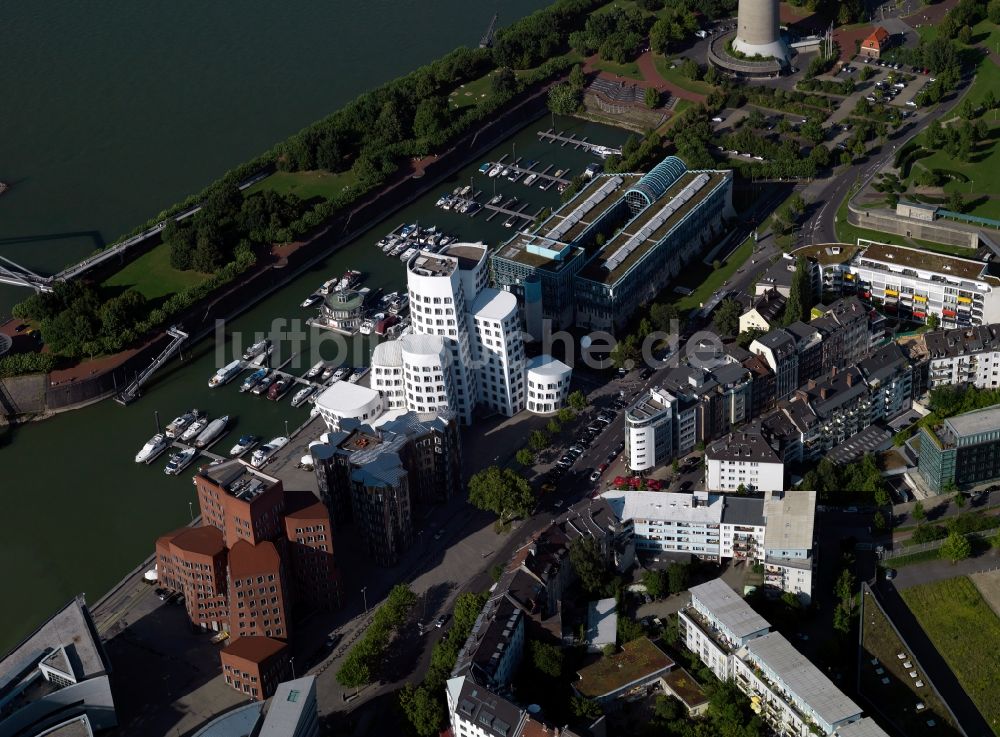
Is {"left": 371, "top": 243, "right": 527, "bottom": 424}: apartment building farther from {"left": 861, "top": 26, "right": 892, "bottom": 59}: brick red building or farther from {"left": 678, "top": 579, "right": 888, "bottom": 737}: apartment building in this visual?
{"left": 861, "top": 26, "right": 892, "bottom": 59}: brick red building

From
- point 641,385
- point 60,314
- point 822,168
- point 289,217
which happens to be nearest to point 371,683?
point 641,385

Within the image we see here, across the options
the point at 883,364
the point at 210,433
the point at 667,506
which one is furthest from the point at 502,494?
the point at 883,364

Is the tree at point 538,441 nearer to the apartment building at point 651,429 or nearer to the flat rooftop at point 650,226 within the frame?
the apartment building at point 651,429

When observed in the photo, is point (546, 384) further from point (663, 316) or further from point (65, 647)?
point (65, 647)

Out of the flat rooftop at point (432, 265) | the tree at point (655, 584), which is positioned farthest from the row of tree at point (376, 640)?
the flat rooftop at point (432, 265)

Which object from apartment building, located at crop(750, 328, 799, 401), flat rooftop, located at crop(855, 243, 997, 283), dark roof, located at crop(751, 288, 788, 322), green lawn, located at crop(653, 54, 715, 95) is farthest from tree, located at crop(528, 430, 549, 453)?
green lawn, located at crop(653, 54, 715, 95)

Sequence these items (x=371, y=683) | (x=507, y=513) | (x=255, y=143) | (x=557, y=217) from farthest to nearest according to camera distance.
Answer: (x=255, y=143) → (x=557, y=217) → (x=507, y=513) → (x=371, y=683)

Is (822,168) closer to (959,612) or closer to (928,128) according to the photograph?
(928,128)
